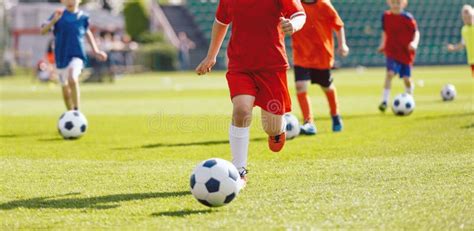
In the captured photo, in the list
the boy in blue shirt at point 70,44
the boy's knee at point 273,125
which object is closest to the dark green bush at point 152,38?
the boy in blue shirt at point 70,44

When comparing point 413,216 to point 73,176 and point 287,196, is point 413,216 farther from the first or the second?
point 73,176

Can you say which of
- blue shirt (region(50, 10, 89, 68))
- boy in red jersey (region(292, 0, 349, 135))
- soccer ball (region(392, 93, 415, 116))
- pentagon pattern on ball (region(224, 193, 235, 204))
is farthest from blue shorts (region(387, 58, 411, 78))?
pentagon pattern on ball (region(224, 193, 235, 204))

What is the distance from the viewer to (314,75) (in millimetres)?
11578

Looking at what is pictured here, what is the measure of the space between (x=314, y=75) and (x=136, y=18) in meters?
44.5

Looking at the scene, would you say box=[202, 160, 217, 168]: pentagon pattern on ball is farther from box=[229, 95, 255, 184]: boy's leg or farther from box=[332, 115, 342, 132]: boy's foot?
box=[332, 115, 342, 132]: boy's foot

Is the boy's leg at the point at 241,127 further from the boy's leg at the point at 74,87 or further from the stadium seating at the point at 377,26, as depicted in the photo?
the stadium seating at the point at 377,26

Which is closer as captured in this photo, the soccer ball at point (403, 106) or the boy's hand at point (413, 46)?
the soccer ball at point (403, 106)

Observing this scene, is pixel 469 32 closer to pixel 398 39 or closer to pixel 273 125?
pixel 398 39

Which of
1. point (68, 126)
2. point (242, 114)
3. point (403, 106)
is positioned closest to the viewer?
point (242, 114)

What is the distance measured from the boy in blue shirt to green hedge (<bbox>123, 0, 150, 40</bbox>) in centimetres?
4231

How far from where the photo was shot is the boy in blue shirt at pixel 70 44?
491 inches

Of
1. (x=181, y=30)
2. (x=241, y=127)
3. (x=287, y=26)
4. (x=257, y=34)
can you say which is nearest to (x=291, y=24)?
(x=287, y=26)

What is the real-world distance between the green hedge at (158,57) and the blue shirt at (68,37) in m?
33.6

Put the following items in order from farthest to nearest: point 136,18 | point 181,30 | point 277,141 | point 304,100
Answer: point 136,18, point 181,30, point 304,100, point 277,141
